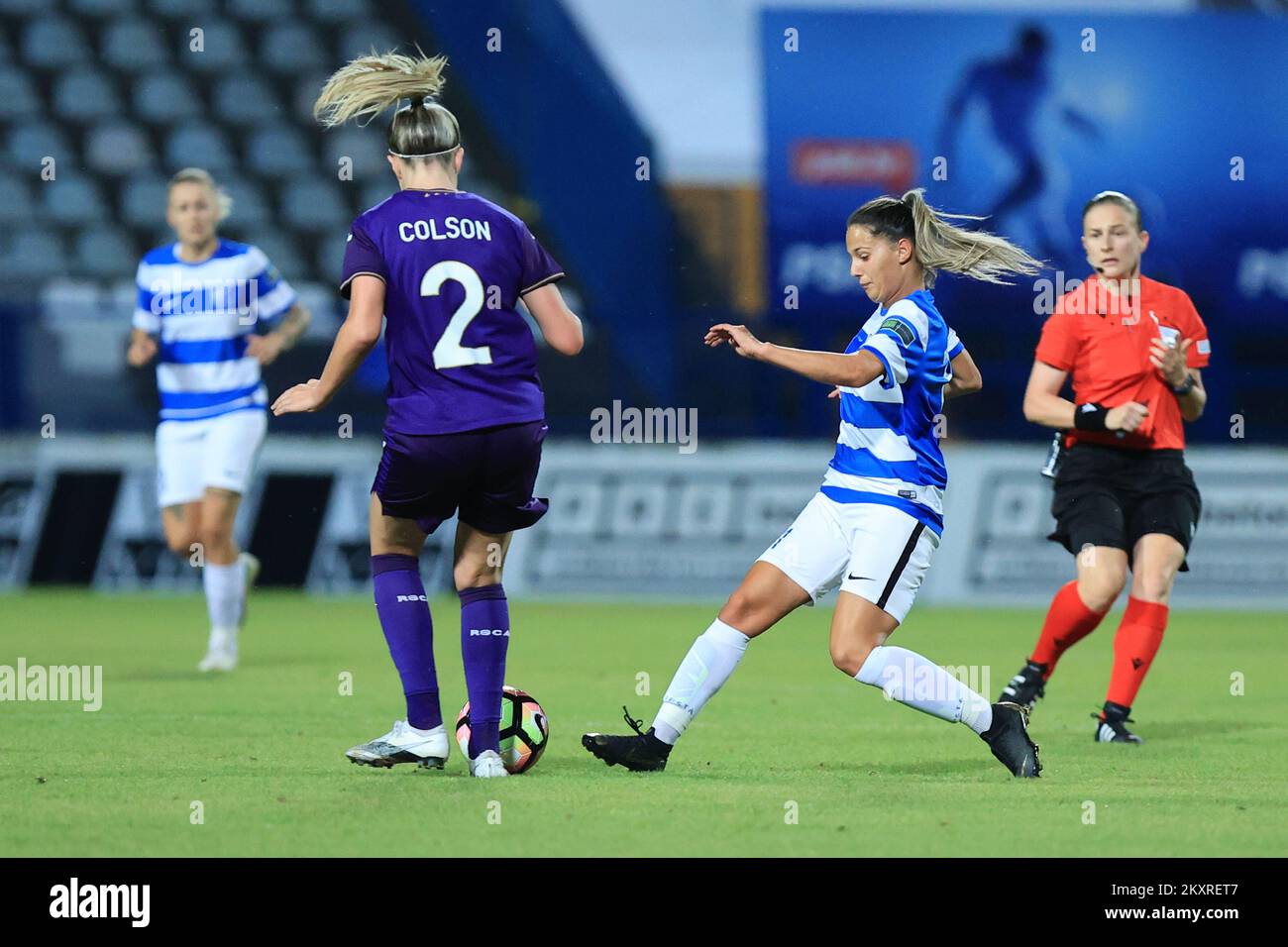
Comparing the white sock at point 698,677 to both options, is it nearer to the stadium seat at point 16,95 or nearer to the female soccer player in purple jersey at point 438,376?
the female soccer player in purple jersey at point 438,376

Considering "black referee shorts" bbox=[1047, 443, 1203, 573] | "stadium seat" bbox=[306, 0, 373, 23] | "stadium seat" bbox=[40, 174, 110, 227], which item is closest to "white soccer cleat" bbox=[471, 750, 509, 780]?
"black referee shorts" bbox=[1047, 443, 1203, 573]

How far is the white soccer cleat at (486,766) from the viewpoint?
6.26 m

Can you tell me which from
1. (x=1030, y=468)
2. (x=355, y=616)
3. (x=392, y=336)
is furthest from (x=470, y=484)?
(x=1030, y=468)

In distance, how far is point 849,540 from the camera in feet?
20.8

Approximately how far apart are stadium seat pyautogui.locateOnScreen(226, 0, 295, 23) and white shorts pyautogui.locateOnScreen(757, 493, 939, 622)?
60.8 feet

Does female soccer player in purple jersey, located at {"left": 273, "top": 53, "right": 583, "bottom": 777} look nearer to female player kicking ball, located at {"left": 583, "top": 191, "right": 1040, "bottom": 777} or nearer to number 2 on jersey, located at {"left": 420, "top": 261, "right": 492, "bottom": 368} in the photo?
number 2 on jersey, located at {"left": 420, "top": 261, "right": 492, "bottom": 368}

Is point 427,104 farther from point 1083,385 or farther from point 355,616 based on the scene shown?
point 355,616

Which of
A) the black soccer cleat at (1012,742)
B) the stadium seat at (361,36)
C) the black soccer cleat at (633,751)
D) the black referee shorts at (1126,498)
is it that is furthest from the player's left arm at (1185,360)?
the stadium seat at (361,36)

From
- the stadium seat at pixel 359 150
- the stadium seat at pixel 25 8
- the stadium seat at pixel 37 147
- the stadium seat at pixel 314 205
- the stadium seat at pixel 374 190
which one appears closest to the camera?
the stadium seat at pixel 374 190

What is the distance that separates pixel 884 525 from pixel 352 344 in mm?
1719

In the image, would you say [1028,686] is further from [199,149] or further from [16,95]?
[16,95]

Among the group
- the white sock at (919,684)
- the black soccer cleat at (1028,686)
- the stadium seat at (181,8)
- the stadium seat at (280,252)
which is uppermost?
the stadium seat at (181,8)

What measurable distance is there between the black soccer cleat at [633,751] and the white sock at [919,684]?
2.27ft

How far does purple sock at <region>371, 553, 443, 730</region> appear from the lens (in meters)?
6.28
